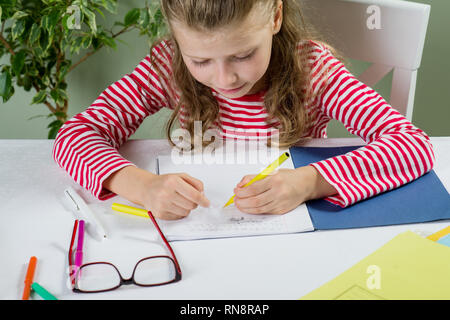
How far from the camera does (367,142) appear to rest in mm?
1010

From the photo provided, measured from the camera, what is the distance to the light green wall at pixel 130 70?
5.73 feet

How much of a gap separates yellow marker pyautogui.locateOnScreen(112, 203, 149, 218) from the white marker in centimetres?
4

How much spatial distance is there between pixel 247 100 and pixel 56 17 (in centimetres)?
66

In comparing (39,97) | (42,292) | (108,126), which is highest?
(39,97)

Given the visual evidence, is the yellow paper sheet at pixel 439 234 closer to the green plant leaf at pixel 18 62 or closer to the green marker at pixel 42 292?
the green marker at pixel 42 292

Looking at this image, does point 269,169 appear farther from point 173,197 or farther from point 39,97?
point 39,97

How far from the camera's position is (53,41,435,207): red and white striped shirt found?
0.87 m

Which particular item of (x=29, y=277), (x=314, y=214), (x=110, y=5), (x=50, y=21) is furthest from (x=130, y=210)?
(x=110, y=5)

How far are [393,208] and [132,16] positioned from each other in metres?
1.11

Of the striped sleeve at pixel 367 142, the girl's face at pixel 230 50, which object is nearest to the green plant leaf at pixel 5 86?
the girl's face at pixel 230 50

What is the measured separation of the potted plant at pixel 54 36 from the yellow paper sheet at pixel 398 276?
1059 millimetres

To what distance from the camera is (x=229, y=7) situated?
2.70 ft

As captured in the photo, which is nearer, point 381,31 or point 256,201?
point 256,201
